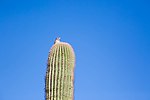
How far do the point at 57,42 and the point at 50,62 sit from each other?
0.82m

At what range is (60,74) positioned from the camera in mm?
11109

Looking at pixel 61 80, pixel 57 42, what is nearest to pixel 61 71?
pixel 61 80

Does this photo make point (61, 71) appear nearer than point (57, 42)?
Yes

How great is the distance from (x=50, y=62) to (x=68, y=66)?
0.48 metres

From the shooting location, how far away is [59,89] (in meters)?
10.9

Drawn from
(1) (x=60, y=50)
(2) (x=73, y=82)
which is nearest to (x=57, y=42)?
(1) (x=60, y=50)

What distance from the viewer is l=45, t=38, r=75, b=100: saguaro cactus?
10930 millimetres

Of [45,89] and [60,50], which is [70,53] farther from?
[45,89]

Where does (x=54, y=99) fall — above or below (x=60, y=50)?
below

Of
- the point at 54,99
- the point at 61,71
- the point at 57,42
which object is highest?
the point at 57,42

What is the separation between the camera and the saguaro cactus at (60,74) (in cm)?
1093

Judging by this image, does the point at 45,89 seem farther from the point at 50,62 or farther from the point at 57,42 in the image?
the point at 57,42

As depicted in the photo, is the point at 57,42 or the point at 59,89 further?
the point at 57,42

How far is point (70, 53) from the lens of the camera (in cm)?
1148
